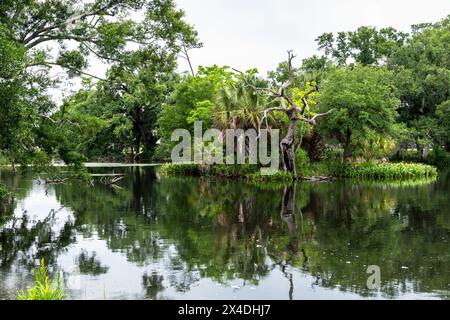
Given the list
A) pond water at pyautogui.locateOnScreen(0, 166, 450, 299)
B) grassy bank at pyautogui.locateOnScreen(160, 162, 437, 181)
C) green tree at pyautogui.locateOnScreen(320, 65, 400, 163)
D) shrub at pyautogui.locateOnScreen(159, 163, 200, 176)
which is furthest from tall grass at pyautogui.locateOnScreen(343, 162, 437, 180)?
shrub at pyautogui.locateOnScreen(159, 163, 200, 176)

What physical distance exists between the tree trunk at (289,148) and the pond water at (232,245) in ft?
27.3

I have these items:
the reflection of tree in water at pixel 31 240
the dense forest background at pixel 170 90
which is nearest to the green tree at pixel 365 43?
the dense forest background at pixel 170 90

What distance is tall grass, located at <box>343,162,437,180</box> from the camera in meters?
34.2

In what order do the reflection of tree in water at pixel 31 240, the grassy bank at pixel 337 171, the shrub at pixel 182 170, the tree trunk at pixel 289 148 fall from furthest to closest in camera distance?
the shrub at pixel 182 170
the grassy bank at pixel 337 171
the tree trunk at pixel 289 148
the reflection of tree in water at pixel 31 240

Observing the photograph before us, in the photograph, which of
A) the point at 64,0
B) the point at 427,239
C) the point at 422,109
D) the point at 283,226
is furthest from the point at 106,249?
the point at 422,109

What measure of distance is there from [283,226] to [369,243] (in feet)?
10.0

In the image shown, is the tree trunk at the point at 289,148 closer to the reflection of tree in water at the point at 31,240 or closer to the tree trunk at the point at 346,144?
the tree trunk at the point at 346,144

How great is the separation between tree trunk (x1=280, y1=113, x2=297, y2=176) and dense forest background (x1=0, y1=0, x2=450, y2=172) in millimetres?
1190

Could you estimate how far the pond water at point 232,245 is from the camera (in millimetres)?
8852

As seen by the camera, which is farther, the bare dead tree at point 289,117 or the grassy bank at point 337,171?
the grassy bank at point 337,171

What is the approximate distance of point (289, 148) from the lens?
105ft

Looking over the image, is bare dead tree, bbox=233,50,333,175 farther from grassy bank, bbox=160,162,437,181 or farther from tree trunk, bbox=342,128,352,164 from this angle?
tree trunk, bbox=342,128,352,164

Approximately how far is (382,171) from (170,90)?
2896cm
